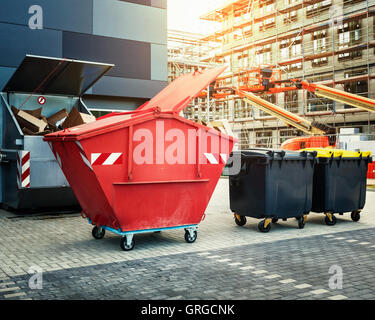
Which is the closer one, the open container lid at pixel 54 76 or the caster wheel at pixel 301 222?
the caster wheel at pixel 301 222

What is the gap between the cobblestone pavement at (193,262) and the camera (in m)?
4.05

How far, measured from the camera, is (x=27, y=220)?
7.99 m

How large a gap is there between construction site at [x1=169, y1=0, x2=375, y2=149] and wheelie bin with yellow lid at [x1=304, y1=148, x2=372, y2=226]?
16.4 m

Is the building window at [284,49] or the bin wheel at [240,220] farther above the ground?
the building window at [284,49]

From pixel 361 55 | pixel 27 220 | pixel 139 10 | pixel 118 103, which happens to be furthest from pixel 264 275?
pixel 361 55

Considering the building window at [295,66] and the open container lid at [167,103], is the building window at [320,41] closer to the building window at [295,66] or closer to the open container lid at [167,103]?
the building window at [295,66]

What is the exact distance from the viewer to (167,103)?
6211mm

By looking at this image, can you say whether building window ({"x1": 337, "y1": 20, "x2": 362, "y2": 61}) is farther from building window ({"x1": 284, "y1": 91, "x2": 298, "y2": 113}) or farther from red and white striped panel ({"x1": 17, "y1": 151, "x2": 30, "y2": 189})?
red and white striped panel ({"x1": 17, "y1": 151, "x2": 30, "y2": 189})

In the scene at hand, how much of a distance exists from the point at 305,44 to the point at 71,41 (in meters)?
23.2

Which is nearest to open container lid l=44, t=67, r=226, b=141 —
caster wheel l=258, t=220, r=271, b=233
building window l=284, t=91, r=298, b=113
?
caster wheel l=258, t=220, r=271, b=233

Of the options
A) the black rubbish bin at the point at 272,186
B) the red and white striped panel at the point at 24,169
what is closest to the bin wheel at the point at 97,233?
the red and white striped panel at the point at 24,169

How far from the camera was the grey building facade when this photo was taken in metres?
9.53

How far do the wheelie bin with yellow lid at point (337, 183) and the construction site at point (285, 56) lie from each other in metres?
16.4

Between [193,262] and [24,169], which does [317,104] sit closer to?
[24,169]
